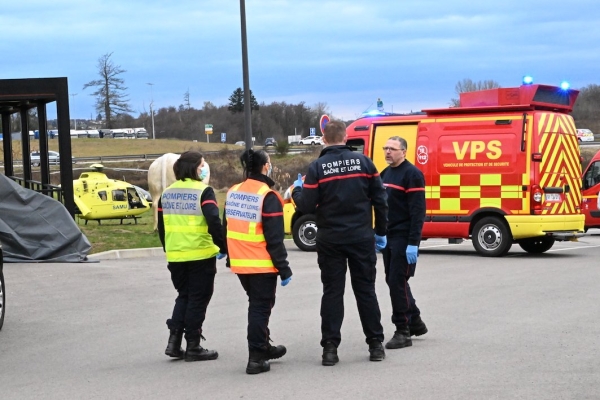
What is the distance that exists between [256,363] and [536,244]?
11.8 metres

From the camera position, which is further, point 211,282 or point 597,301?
point 597,301

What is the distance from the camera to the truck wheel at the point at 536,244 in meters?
18.1

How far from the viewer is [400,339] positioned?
8484 mm

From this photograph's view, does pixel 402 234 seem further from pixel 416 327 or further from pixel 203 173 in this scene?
pixel 203 173

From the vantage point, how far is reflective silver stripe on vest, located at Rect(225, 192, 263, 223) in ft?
25.1

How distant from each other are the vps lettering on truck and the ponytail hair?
9967 mm

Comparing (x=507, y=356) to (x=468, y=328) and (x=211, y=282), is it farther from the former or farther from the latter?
(x=211, y=282)

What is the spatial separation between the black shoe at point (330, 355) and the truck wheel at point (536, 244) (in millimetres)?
10992

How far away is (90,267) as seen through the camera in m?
16.3

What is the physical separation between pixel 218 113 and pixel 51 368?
117 metres

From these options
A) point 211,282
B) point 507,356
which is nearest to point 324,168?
point 211,282

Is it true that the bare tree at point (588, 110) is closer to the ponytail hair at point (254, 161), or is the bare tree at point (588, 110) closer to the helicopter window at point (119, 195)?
the helicopter window at point (119, 195)

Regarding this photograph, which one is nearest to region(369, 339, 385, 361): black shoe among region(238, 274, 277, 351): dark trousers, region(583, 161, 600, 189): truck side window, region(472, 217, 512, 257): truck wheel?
region(238, 274, 277, 351): dark trousers

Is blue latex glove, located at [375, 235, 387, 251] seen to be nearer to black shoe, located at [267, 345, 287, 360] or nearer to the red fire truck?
black shoe, located at [267, 345, 287, 360]
